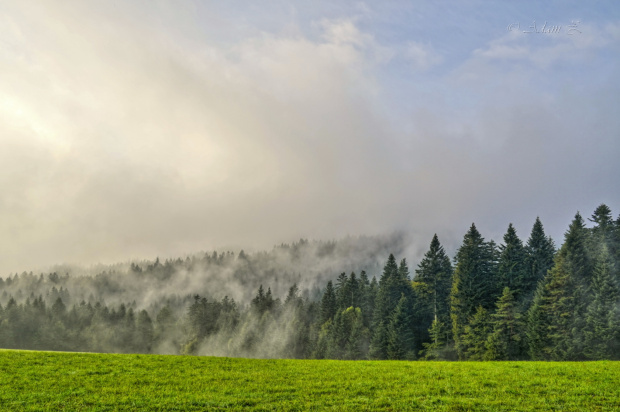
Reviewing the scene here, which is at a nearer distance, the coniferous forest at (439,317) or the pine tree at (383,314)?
the coniferous forest at (439,317)

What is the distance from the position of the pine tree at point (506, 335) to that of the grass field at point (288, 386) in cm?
4495

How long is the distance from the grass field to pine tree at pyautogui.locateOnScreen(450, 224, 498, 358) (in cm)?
5476

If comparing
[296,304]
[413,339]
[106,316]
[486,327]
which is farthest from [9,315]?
[486,327]

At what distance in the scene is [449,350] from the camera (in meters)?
85.9

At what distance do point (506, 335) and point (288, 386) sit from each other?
63.0m

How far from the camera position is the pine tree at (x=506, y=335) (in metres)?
73.1

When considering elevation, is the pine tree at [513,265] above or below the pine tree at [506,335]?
above

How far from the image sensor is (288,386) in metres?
24.1

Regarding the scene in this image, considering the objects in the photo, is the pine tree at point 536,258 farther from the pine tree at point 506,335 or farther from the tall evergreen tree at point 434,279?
the tall evergreen tree at point 434,279

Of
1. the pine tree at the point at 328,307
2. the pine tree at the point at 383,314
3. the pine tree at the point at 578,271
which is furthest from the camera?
the pine tree at the point at 328,307

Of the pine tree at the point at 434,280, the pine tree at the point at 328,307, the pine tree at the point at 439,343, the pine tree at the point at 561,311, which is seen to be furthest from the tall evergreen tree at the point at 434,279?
the pine tree at the point at 328,307

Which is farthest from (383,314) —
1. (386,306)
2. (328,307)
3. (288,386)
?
(288,386)

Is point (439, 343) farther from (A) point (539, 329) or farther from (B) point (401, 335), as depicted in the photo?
(A) point (539, 329)

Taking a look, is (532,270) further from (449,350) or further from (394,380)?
(394,380)
